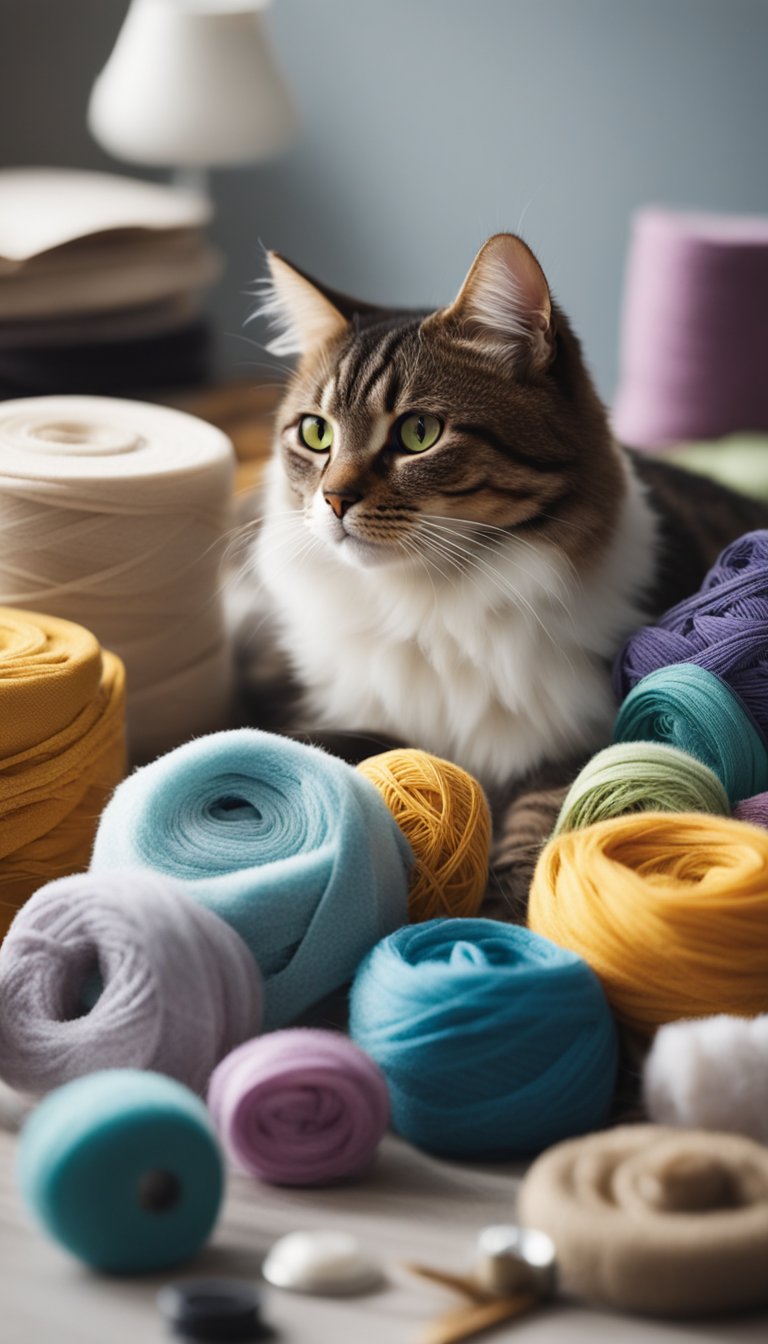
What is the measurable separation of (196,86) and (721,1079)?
2.30 meters

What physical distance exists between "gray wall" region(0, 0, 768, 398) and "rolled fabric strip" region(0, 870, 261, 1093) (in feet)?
6.66

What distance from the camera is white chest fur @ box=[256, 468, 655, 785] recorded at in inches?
65.6

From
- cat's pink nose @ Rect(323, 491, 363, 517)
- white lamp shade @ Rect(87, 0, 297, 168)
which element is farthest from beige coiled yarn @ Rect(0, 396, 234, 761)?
white lamp shade @ Rect(87, 0, 297, 168)

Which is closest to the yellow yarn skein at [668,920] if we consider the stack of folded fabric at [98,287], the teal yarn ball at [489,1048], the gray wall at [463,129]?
the teal yarn ball at [489,1048]

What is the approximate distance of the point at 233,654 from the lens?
2.09 meters

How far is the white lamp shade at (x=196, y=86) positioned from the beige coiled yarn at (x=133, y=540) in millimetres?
1116

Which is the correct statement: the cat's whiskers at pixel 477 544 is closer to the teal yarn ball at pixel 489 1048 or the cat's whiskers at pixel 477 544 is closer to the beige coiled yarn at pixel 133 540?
the beige coiled yarn at pixel 133 540

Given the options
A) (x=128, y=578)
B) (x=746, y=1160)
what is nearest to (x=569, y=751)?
(x=128, y=578)

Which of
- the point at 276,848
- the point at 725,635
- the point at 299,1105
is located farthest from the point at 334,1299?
the point at 725,635

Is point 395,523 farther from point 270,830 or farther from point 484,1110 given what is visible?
point 484,1110

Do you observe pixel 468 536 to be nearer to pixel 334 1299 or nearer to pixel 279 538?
pixel 279 538

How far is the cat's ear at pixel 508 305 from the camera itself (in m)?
1.53

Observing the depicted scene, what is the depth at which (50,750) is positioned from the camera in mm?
1451

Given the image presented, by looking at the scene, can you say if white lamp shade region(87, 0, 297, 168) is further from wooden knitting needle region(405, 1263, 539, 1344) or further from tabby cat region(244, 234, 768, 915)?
wooden knitting needle region(405, 1263, 539, 1344)
